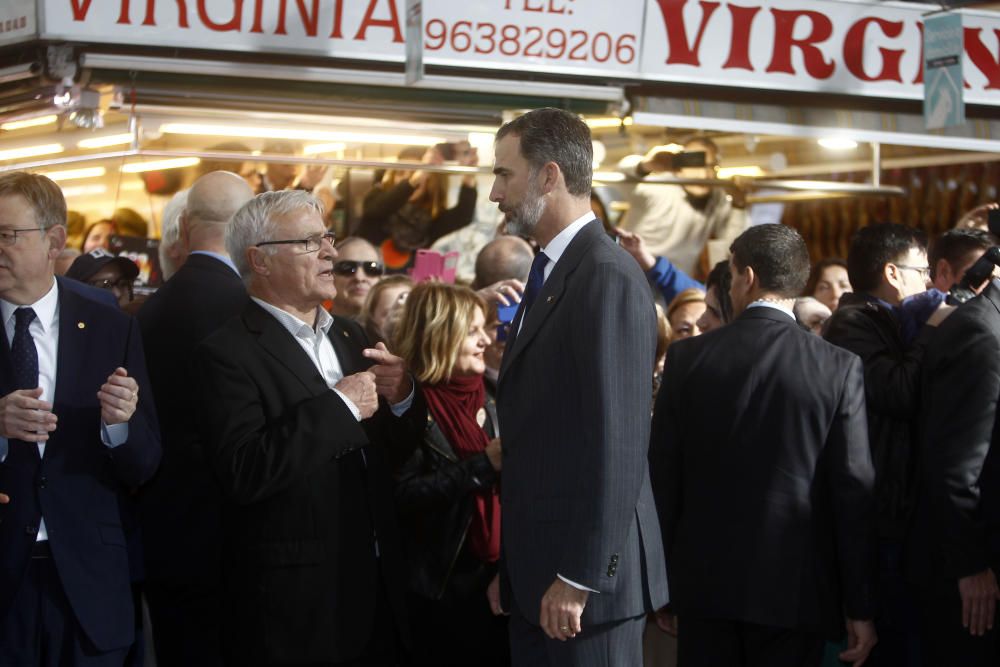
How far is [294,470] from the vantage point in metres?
3.46

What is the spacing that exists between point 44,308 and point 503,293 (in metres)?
2.20

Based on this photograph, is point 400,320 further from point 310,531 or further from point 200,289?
point 310,531

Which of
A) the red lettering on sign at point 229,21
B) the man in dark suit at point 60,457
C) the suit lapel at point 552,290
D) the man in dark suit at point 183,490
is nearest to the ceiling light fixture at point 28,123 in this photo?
the red lettering on sign at point 229,21

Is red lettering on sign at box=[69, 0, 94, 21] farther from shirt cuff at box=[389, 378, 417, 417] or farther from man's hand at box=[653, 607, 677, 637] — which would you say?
man's hand at box=[653, 607, 677, 637]

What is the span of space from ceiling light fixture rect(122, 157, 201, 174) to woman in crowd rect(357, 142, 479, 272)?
103 cm

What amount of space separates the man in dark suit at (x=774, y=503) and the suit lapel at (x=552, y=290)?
1084 millimetres

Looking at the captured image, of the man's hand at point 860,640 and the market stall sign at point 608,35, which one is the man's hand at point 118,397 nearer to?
the man's hand at point 860,640

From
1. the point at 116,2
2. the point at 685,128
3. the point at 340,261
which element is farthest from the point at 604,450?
the point at 685,128


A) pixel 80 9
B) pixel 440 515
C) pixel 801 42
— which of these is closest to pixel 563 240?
pixel 440 515

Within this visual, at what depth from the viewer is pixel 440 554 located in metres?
4.55

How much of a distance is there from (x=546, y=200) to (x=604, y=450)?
2.36 ft

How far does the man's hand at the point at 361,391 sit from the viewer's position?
11.7ft

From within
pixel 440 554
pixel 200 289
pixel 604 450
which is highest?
pixel 200 289

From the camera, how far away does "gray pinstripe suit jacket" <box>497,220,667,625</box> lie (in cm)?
313
